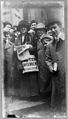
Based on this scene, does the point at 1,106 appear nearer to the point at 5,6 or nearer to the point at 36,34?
the point at 36,34

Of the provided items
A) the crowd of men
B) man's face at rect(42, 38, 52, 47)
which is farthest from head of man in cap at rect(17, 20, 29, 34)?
man's face at rect(42, 38, 52, 47)

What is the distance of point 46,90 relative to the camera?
83 centimetres

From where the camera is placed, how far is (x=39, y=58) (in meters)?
0.83

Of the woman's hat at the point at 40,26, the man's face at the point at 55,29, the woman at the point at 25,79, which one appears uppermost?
the woman's hat at the point at 40,26

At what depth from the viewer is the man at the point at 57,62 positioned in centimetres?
82

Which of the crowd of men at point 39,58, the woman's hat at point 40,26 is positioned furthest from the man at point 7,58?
the woman's hat at point 40,26

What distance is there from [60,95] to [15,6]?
1.62 feet

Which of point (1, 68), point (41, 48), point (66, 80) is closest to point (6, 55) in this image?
point (1, 68)

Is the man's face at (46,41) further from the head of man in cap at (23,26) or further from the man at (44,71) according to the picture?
the head of man in cap at (23,26)

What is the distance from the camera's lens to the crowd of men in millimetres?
824

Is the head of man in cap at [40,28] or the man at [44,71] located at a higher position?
the head of man in cap at [40,28]

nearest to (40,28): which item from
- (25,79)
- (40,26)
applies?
(40,26)

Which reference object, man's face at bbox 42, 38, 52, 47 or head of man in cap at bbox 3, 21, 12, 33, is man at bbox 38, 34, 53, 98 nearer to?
man's face at bbox 42, 38, 52, 47

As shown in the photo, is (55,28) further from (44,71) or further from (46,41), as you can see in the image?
(44,71)
